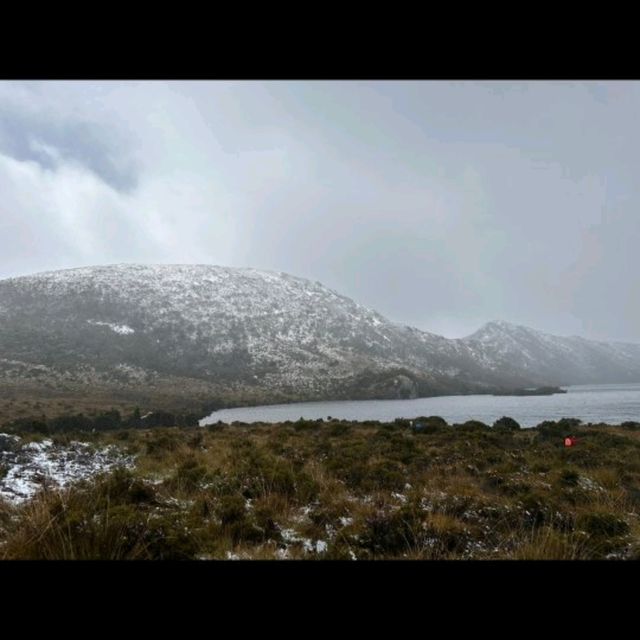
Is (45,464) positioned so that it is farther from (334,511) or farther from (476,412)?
(476,412)

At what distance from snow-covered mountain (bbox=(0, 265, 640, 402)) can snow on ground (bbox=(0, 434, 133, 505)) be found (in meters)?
71.0

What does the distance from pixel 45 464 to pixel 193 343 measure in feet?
446

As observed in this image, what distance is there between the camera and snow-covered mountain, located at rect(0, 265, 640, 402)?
9856cm

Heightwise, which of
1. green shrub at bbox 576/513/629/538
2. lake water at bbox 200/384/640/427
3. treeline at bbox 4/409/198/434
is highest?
green shrub at bbox 576/513/629/538

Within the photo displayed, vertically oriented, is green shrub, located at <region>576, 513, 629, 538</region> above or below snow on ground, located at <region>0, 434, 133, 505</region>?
below

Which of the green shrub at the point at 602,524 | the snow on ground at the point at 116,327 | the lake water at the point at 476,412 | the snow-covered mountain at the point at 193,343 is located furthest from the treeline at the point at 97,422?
the snow on ground at the point at 116,327

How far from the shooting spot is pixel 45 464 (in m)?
8.57

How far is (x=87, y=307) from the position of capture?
13812 cm

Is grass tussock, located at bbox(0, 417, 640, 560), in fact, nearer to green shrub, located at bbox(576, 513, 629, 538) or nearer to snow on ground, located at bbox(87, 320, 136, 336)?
green shrub, located at bbox(576, 513, 629, 538)

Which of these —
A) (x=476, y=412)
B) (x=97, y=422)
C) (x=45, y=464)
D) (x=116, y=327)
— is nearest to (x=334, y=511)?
(x=45, y=464)

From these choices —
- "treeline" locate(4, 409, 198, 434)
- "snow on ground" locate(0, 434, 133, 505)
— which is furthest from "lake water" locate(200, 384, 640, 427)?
"snow on ground" locate(0, 434, 133, 505)
